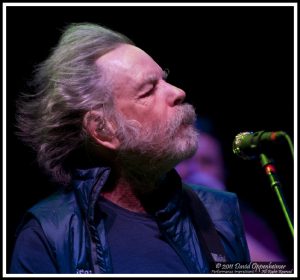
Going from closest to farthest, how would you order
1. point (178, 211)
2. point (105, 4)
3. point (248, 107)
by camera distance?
point (178, 211) → point (105, 4) → point (248, 107)

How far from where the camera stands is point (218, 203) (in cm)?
211

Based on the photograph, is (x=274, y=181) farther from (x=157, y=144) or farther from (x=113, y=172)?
(x=113, y=172)

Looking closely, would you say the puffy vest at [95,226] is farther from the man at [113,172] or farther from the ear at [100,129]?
the ear at [100,129]

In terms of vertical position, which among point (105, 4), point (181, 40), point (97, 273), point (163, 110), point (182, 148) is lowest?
point (97, 273)

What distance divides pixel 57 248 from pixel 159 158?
531mm

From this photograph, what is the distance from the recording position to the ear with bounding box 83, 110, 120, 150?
76.0 inches

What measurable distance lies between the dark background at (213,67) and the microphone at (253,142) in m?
0.63

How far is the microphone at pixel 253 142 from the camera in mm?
1395

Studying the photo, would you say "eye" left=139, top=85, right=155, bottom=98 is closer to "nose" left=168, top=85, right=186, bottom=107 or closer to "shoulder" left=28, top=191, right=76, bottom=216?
"nose" left=168, top=85, right=186, bottom=107

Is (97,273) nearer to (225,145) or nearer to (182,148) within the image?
(182,148)

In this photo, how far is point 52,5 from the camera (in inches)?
82.0

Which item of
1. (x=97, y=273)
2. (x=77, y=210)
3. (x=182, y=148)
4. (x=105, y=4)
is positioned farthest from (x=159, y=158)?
(x=105, y=4)

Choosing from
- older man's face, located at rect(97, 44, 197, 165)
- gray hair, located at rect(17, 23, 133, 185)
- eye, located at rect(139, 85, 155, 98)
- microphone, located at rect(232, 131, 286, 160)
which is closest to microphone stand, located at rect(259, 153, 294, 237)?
microphone, located at rect(232, 131, 286, 160)

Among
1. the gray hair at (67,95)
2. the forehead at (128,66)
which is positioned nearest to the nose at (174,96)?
the forehead at (128,66)
